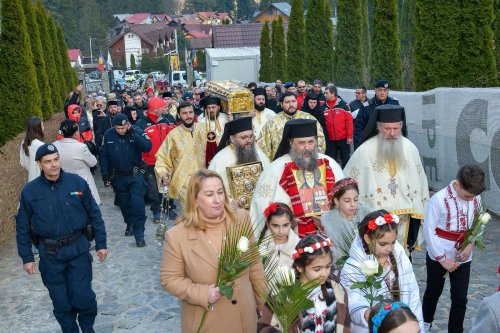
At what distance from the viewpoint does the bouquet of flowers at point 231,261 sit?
368cm

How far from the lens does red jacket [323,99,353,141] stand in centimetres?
1251

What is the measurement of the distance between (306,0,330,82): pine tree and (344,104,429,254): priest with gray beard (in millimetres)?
19742

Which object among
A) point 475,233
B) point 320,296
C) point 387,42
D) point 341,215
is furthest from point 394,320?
point 387,42

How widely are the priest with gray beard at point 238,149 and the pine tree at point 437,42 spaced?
22.0ft

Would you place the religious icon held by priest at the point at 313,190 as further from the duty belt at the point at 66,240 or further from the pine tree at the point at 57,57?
the pine tree at the point at 57,57

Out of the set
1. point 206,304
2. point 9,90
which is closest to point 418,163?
point 206,304

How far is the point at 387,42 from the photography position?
1702 centimetres

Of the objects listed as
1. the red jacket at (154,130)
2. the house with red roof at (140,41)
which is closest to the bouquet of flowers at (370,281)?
the red jacket at (154,130)

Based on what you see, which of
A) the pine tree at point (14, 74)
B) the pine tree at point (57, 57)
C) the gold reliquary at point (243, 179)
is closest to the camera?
the gold reliquary at point (243, 179)

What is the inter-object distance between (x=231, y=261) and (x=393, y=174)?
3100 millimetres

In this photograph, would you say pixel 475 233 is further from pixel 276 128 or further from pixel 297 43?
pixel 297 43

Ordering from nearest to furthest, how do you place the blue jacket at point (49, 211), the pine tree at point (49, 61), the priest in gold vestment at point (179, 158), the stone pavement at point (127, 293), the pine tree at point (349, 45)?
the blue jacket at point (49, 211)
the stone pavement at point (127, 293)
the priest in gold vestment at point (179, 158)
the pine tree at point (349, 45)
the pine tree at point (49, 61)

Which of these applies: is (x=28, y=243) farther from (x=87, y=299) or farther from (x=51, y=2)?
(x=51, y=2)

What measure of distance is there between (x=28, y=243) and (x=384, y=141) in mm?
3466
